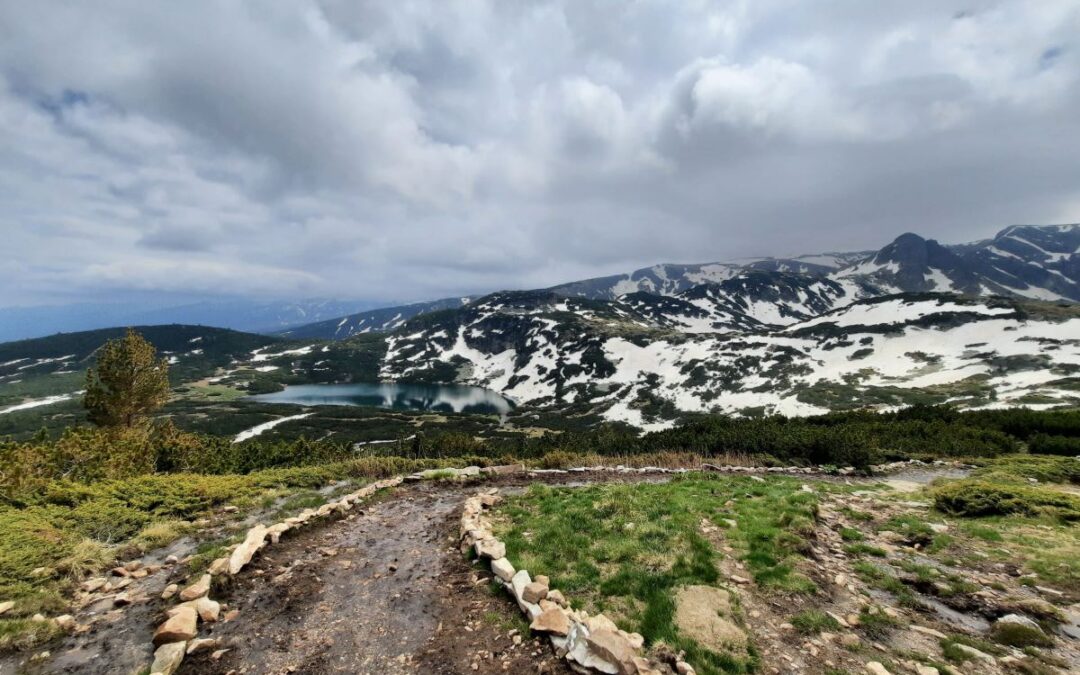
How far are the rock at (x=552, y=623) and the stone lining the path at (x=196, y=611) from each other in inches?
252

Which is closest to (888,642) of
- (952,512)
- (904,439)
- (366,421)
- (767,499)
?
(767,499)

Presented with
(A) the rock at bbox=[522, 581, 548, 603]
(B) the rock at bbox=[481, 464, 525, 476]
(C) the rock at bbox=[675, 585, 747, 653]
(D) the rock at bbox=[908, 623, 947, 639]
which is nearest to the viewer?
(C) the rock at bbox=[675, 585, 747, 653]

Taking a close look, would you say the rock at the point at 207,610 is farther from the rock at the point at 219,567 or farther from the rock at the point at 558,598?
the rock at the point at 558,598

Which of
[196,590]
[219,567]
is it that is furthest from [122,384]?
[196,590]

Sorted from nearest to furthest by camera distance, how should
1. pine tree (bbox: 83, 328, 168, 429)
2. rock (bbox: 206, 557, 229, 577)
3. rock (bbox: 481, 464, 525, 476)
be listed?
1. rock (bbox: 206, 557, 229, 577)
2. rock (bbox: 481, 464, 525, 476)
3. pine tree (bbox: 83, 328, 168, 429)

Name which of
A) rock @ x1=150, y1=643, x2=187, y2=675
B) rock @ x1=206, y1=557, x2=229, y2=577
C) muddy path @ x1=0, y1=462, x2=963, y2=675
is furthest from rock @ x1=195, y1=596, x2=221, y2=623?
rock @ x1=206, y1=557, x2=229, y2=577

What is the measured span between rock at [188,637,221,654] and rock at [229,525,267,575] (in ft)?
9.37

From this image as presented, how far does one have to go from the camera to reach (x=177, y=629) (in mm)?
8773

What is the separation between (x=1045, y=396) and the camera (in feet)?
250

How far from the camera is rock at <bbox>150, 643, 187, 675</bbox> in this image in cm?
791

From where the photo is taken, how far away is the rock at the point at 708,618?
856 cm

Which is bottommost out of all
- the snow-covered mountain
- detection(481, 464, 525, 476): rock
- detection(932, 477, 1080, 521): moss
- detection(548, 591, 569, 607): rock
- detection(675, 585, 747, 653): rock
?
the snow-covered mountain

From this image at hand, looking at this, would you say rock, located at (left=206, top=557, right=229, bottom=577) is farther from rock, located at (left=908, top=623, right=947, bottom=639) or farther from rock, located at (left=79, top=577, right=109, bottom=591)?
rock, located at (left=908, top=623, right=947, bottom=639)

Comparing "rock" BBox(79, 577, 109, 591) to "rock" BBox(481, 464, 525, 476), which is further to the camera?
"rock" BBox(481, 464, 525, 476)
